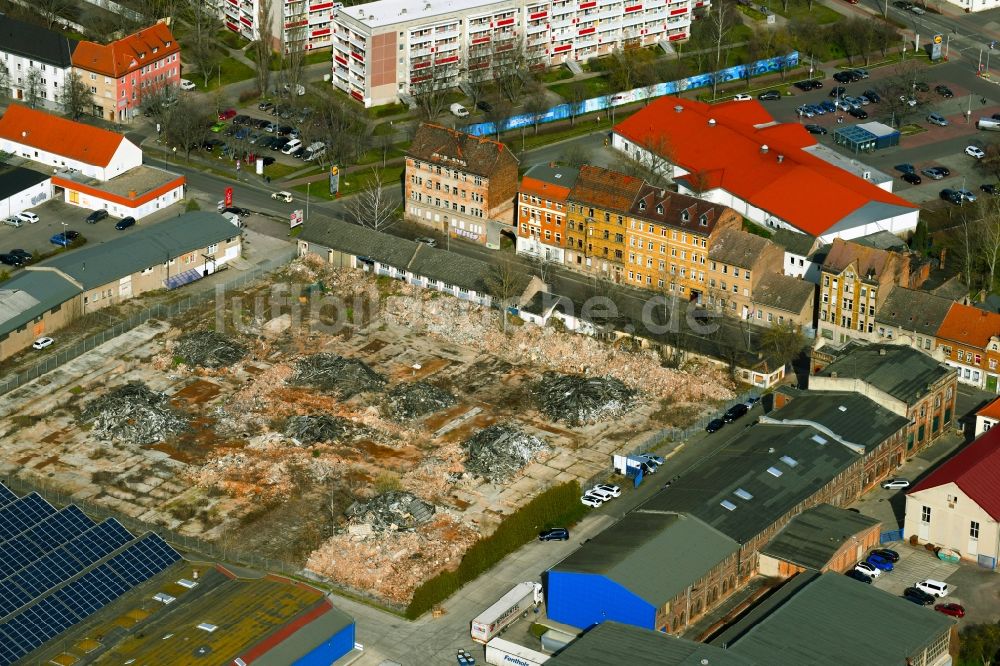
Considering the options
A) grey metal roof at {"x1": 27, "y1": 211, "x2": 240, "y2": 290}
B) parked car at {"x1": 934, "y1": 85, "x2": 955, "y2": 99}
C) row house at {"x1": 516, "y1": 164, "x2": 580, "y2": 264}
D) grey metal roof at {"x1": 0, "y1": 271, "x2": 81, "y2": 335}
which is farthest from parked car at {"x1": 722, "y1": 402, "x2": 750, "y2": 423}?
parked car at {"x1": 934, "y1": 85, "x2": 955, "y2": 99}

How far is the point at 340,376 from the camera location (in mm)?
130375

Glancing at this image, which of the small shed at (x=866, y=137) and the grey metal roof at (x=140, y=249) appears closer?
the grey metal roof at (x=140, y=249)

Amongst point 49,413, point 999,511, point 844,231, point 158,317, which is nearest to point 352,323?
point 158,317

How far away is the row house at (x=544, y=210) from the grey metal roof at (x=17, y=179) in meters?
41.1

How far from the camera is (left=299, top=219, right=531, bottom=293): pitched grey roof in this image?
14162 cm

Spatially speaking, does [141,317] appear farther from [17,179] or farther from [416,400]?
[17,179]

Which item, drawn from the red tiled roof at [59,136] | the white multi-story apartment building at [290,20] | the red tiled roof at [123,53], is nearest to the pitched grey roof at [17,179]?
the red tiled roof at [59,136]

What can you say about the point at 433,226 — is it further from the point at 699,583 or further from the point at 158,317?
the point at 699,583

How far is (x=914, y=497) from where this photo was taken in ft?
372

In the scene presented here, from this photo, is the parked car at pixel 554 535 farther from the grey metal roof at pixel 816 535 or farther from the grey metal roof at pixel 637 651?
the grey metal roof at pixel 637 651

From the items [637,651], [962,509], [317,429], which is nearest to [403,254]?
[317,429]

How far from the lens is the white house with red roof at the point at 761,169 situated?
492ft

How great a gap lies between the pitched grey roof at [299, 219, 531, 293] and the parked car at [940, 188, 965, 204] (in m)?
41.6

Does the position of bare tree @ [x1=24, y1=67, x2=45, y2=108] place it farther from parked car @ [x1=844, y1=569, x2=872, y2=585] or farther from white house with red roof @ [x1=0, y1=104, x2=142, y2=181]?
parked car @ [x1=844, y1=569, x2=872, y2=585]
